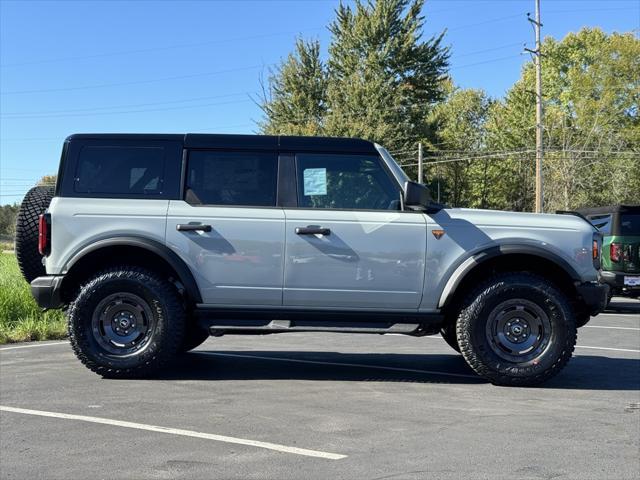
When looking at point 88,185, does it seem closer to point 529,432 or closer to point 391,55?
point 529,432

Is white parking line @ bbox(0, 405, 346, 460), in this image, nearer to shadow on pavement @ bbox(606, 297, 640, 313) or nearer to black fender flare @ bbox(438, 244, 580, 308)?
black fender flare @ bbox(438, 244, 580, 308)

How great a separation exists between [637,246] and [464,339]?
28.4 feet

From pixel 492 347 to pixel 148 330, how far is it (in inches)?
125

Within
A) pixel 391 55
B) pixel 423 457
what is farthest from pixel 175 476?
pixel 391 55

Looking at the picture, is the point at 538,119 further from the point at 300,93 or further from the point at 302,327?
the point at 302,327

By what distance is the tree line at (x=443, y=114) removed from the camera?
40844mm

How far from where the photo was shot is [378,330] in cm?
643

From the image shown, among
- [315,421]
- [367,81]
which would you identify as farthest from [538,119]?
[315,421]

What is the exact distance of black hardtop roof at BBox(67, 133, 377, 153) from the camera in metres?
6.67

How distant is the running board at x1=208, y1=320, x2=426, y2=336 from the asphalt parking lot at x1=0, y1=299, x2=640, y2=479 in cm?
49

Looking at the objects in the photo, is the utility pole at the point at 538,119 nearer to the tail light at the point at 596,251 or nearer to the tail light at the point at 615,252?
the tail light at the point at 615,252

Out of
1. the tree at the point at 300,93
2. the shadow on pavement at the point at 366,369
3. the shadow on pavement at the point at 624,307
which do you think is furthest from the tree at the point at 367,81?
the shadow on pavement at the point at 366,369

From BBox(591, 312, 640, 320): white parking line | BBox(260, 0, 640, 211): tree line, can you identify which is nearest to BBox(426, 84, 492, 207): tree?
BBox(260, 0, 640, 211): tree line

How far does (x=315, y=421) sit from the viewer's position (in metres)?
5.12
